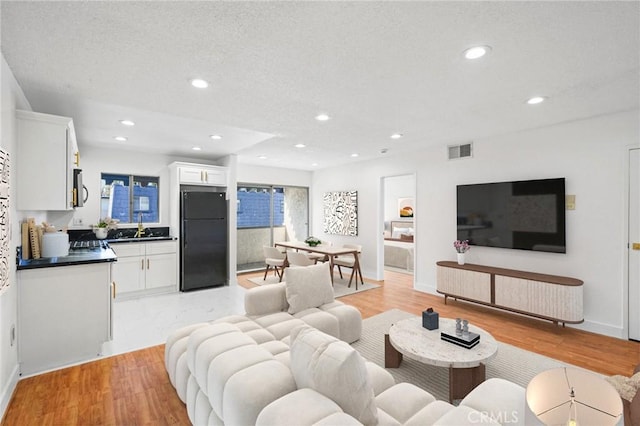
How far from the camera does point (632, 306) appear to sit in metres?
3.27

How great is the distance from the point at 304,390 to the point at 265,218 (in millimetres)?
6164

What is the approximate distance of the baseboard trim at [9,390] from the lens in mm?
2080

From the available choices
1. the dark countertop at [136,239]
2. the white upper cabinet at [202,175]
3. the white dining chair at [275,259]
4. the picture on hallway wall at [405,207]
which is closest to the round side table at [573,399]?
the white dining chair at [275,259]

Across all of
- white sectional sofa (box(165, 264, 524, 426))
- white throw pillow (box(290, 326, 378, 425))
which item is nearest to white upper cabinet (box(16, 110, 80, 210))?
white sectional sofa (box(165, 264, 524, 426))

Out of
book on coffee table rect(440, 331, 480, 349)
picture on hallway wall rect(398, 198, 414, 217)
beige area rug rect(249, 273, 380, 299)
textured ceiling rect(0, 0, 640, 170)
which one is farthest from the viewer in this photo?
picture on hallway wall rect(398, 198, 414, 217)

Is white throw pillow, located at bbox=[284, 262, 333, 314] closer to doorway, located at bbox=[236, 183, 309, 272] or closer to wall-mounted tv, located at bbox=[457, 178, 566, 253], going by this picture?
wall-mounted tv, located at bbox=[457, 178, 566, 253]

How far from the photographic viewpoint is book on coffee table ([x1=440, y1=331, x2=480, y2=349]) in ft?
7.70

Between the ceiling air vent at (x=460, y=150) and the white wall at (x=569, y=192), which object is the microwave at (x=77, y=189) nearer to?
the white wall at (x=569, y=192)

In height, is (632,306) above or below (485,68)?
below

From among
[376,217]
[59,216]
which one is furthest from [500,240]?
[59,216]

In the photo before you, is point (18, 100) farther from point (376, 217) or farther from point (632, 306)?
point (632, 306)

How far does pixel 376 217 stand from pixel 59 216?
5.27 m

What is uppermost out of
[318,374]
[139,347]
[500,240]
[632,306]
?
[500,240]

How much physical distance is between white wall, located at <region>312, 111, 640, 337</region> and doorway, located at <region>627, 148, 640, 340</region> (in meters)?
0.06
